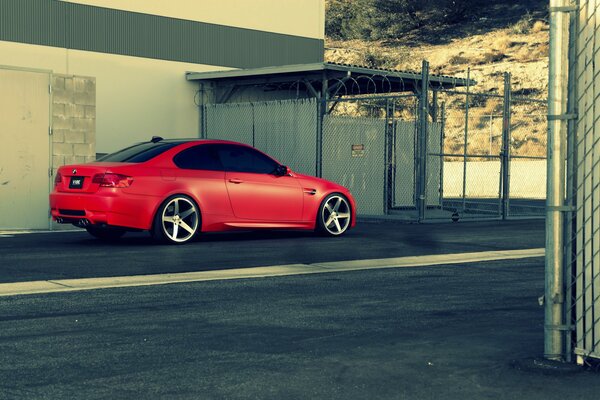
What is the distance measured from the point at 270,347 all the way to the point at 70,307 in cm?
235

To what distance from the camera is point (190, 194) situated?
48.2 ft

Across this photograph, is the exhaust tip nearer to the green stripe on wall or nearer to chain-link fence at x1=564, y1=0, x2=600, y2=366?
the green stripe on wall

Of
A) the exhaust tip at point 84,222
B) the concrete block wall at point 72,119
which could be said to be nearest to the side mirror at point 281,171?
the exhaust tip at point 84,222

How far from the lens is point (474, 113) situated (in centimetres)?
5238

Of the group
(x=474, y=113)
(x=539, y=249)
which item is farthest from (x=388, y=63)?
(x=539, y=249)

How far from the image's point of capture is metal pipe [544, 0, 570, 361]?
19.8 ft

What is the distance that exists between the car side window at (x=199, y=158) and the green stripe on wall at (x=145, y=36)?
8100 millimetres

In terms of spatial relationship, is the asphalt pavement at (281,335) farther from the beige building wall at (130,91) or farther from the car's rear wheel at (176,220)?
the beige building wall at (130,91)

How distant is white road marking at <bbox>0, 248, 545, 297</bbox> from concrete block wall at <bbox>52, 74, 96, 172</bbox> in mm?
7788

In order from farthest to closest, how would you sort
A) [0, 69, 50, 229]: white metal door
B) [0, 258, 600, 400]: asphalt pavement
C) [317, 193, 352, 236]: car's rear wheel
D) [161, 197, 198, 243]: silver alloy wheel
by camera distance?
1. [0, 69, 50, 229]: white metal door
2. [317, 193, 352, 236]: car's rear wheel
3. [161, 197, 198, 243]: silver alloy wheel
4. [0, 258, 600, 400]: asphalt pavement

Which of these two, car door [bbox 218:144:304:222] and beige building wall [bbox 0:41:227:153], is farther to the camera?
beige building wall [bbox 0:41:227:153]

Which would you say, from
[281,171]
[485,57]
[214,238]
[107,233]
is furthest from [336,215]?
[485,57]

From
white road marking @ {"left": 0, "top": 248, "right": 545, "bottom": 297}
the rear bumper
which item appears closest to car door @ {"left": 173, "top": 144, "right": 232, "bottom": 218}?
the rear bumper

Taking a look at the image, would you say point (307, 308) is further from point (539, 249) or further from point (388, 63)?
point (388, 63)
